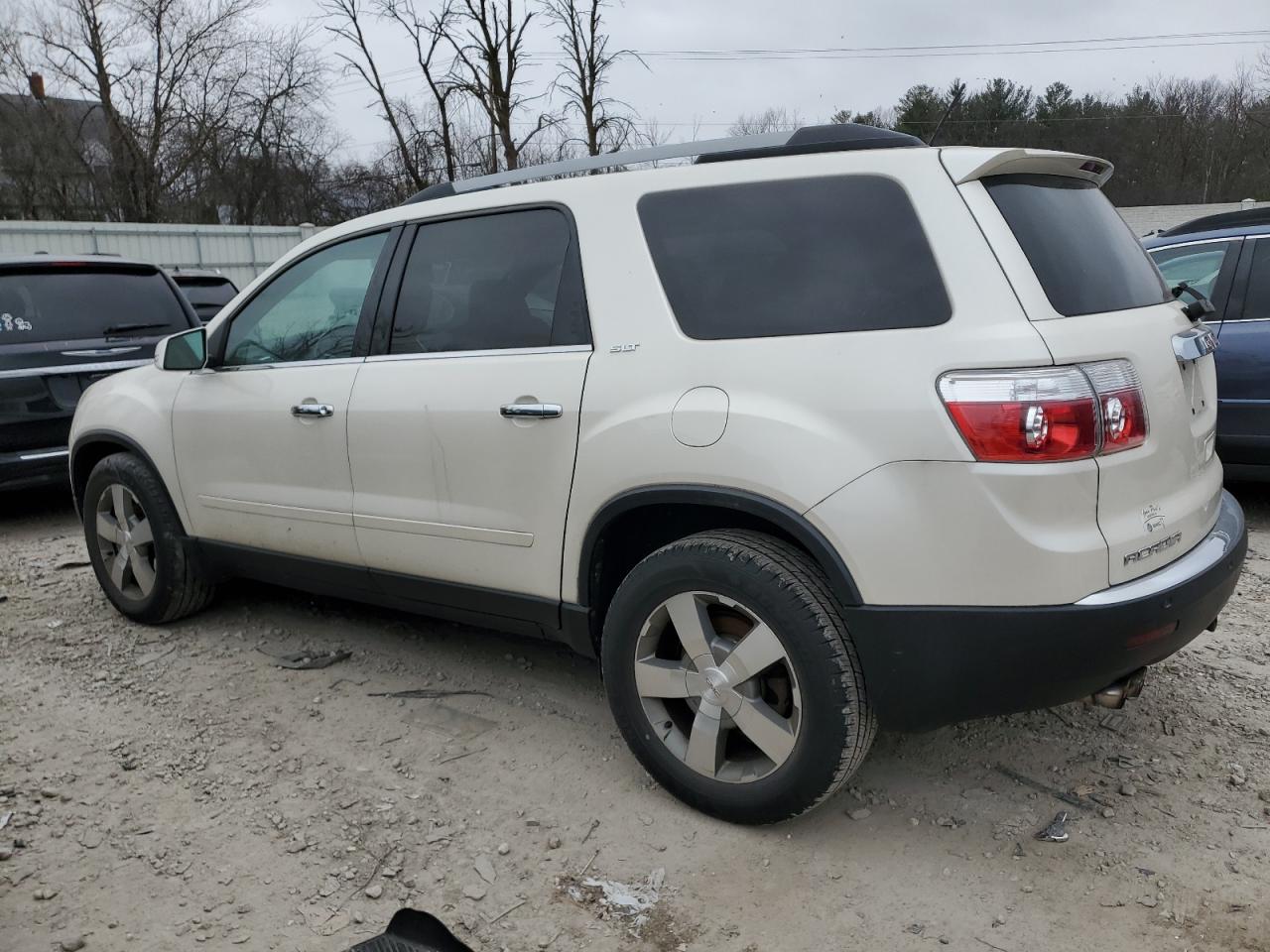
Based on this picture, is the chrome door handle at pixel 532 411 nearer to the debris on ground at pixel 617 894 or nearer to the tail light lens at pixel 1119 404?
the debris on ground at pixel 617 894

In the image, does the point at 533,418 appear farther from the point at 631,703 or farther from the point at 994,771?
the point at 994,771

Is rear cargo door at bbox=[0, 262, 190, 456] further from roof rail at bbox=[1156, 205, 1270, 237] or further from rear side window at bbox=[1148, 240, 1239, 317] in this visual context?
roof rail at bbox=[1156, 205, 1270, 237]

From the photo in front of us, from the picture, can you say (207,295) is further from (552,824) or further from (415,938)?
(415,938)

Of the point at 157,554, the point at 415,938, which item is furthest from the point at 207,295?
the point at 415,938

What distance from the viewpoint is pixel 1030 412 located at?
2297 mm

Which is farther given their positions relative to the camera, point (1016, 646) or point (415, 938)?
point (1016, 646)

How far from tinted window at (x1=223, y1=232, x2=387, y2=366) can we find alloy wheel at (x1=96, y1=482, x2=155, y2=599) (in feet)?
3.15

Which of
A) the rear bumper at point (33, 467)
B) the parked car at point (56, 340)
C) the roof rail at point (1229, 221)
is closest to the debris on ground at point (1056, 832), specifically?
the roof rail at point (1229, 221)

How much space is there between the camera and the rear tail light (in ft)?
7.54

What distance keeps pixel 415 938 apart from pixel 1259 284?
18.9 feet

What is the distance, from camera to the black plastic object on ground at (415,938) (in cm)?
204

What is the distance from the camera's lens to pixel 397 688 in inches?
153

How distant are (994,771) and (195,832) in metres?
2.42

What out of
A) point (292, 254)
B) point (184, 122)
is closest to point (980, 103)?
point (184, 122)
